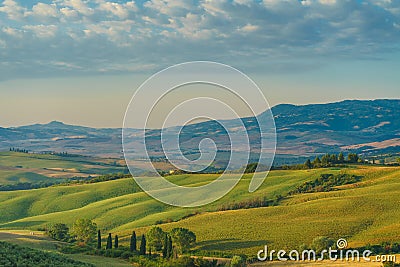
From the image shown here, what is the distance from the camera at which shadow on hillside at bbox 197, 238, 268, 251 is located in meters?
70.7

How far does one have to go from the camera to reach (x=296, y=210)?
87.9 metres

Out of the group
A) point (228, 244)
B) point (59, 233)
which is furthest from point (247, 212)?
point (59, 233)

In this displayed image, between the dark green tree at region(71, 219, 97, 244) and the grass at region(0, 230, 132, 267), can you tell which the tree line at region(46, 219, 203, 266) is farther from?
the grass at region(0, 230, 132, 267)

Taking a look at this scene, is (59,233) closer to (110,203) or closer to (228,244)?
(110,203)

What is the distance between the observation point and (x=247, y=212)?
90.3 m

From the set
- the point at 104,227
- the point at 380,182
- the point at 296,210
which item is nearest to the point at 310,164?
the point at 380,182

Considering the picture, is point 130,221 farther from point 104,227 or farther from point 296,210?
point 296,210

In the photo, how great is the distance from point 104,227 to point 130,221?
5.35 meters

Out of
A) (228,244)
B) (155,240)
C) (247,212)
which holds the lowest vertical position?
(228,244)

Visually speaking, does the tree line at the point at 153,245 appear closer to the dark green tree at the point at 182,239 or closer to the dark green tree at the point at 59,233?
the dark green tree at the point at 182,239

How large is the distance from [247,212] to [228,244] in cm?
1860

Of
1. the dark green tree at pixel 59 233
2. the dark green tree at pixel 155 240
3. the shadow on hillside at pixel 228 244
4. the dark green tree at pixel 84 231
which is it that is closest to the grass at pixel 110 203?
the dark green tree at pixel 59 233

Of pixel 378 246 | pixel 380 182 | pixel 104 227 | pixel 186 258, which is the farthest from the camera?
pixel 380 182

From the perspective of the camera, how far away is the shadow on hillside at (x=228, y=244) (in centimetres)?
7072
